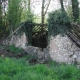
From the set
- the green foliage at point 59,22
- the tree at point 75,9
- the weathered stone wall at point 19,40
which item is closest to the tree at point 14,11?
the weathered stone wall at point 19,40

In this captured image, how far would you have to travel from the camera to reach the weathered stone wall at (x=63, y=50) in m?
9.94

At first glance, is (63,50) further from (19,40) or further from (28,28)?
(19,40)

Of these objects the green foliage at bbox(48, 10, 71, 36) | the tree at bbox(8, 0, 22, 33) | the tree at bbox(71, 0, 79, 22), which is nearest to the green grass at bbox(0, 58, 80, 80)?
the green foliage at bbox(48, 10, 71, 36)

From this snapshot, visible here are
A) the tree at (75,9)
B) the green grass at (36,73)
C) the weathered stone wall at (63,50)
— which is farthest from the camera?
the tree at (75,9)

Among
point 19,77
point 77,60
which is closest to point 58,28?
point 77,60

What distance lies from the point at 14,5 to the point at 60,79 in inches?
441

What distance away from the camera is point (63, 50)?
10.4m

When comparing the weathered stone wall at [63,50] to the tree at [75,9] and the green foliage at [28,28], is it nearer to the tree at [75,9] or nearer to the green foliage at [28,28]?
the green foliage at [28,28]

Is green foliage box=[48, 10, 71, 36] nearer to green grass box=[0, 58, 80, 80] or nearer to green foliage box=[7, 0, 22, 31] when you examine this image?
green grass box=[0, 58, 80, 80]

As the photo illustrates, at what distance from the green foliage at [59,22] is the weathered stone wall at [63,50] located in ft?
1.21

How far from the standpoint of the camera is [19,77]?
6496 millimetres

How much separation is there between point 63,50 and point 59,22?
169 cm

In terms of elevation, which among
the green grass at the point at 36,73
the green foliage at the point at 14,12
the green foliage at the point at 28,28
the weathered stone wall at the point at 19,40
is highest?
the green foliage at the point at 14,12

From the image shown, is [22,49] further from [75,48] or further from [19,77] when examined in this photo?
[19,77]
